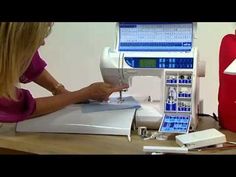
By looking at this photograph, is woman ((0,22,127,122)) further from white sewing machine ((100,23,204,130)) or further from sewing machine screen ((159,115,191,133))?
sewing machine screen ((159,115,191,133))

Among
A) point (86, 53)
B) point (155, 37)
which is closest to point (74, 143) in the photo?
point (155, 37)

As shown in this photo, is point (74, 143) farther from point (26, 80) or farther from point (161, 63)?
point (26, 80)

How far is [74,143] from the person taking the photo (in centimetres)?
143

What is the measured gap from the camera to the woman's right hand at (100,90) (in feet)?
5.28

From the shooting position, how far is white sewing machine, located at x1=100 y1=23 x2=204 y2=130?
154 centimetres

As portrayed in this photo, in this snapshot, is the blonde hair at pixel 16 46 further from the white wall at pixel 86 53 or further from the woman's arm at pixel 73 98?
the white wall at pixel 86 53

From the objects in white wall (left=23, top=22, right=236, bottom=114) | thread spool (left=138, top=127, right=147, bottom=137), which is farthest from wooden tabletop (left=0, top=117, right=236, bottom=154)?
white wall (left=23, top=22, right=236, bottom=114)

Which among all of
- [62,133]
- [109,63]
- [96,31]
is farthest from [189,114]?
[96,31]

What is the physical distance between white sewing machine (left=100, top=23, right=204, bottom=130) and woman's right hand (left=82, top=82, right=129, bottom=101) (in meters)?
0.02

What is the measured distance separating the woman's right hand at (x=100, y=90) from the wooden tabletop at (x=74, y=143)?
6.9 inches

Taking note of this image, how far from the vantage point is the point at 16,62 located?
1.25 m
